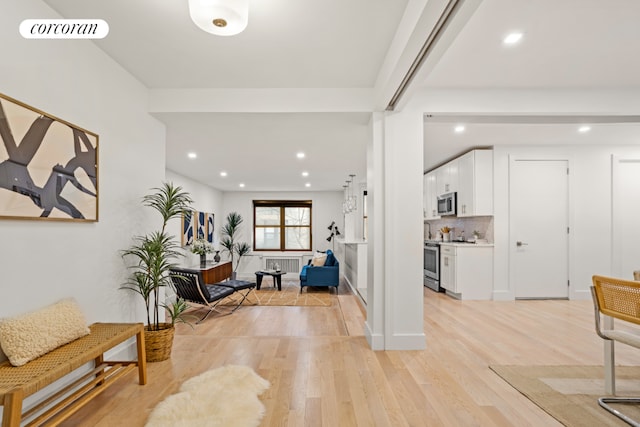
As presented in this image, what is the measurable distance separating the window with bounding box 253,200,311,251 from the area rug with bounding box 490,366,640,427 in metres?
7.34

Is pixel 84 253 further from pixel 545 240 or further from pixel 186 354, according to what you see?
pixel 545 240

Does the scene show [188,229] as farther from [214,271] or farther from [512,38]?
[512,38]

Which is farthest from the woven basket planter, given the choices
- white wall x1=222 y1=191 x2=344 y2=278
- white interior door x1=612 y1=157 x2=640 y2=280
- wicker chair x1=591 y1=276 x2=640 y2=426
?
white wall x1=222 y1=191 x2=344 y2=278

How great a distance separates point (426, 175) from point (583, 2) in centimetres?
564

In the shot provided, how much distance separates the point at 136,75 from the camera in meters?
3.01

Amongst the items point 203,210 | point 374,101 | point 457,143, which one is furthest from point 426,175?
point 203,210

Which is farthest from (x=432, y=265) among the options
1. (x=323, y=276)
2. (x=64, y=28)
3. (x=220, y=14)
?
(x=64, y=28)

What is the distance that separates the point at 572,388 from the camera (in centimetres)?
238

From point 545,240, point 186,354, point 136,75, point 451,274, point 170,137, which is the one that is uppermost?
point 136,75

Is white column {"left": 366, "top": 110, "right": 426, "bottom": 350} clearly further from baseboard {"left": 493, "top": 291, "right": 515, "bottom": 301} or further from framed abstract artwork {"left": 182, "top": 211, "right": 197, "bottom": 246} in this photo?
framed abstract artwork {"left": 182, "top": 211, "right": 197, "bottom": 246}

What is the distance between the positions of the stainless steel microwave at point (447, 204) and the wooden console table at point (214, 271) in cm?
496

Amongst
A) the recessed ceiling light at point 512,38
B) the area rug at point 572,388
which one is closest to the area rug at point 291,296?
the area rug at point 572,388

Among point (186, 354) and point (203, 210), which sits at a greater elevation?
point (203, 210)

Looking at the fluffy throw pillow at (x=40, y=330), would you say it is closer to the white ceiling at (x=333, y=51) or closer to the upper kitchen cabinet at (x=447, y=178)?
the white ceiling at (x=333, y=51)
